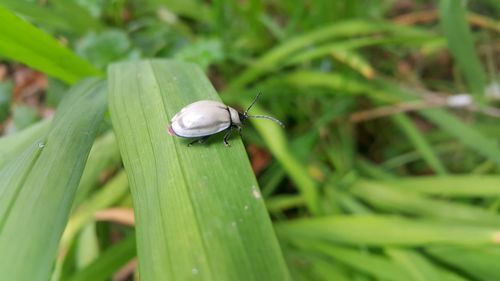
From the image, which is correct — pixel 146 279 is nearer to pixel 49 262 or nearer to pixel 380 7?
pixel 49 262

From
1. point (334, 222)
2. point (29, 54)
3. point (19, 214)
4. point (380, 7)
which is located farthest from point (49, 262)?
point (380, 7)

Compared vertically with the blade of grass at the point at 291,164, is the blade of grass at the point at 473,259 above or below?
below

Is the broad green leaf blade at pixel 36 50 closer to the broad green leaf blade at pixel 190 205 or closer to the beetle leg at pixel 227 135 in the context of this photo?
the broad green leaf blade at pixel 190 205

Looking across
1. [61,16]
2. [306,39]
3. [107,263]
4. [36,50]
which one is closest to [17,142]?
[36,50]

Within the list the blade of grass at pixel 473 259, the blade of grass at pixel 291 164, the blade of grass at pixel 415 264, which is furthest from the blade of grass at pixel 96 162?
the blade of grass at pixel 473 259

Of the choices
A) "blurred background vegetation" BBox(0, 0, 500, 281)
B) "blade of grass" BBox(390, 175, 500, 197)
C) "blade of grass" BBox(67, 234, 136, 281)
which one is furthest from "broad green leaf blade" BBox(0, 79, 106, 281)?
"blade of grass" BBox(390, 175, 500, 197)

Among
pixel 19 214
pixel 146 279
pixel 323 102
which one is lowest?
pixel 146 279

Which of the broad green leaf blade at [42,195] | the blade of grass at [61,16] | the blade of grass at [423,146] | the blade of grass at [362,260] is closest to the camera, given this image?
the broad green leaf blade at [42,195]

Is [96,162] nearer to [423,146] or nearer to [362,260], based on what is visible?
[362,260]
